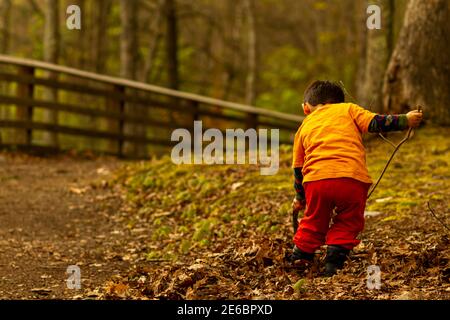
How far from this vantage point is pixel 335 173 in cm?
536

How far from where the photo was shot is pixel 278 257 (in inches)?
232

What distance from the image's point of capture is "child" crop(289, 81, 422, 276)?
5363 millimetres

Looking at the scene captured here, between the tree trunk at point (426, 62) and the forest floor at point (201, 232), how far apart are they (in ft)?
1.30

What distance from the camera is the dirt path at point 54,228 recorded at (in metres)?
6.19

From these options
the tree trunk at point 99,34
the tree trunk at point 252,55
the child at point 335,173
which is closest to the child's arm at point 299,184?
the child at point 335,173

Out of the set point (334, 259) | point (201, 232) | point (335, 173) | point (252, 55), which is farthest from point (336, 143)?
point (252, 55)

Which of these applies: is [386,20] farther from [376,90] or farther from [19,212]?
[19,212]

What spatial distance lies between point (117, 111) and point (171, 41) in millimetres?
5430

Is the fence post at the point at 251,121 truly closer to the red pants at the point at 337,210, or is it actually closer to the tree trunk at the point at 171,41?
the tree trunk at the point at 171,41

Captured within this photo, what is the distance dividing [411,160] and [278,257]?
157 inches

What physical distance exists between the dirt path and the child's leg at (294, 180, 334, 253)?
155 centimetres

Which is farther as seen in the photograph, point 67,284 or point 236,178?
point 236,178
